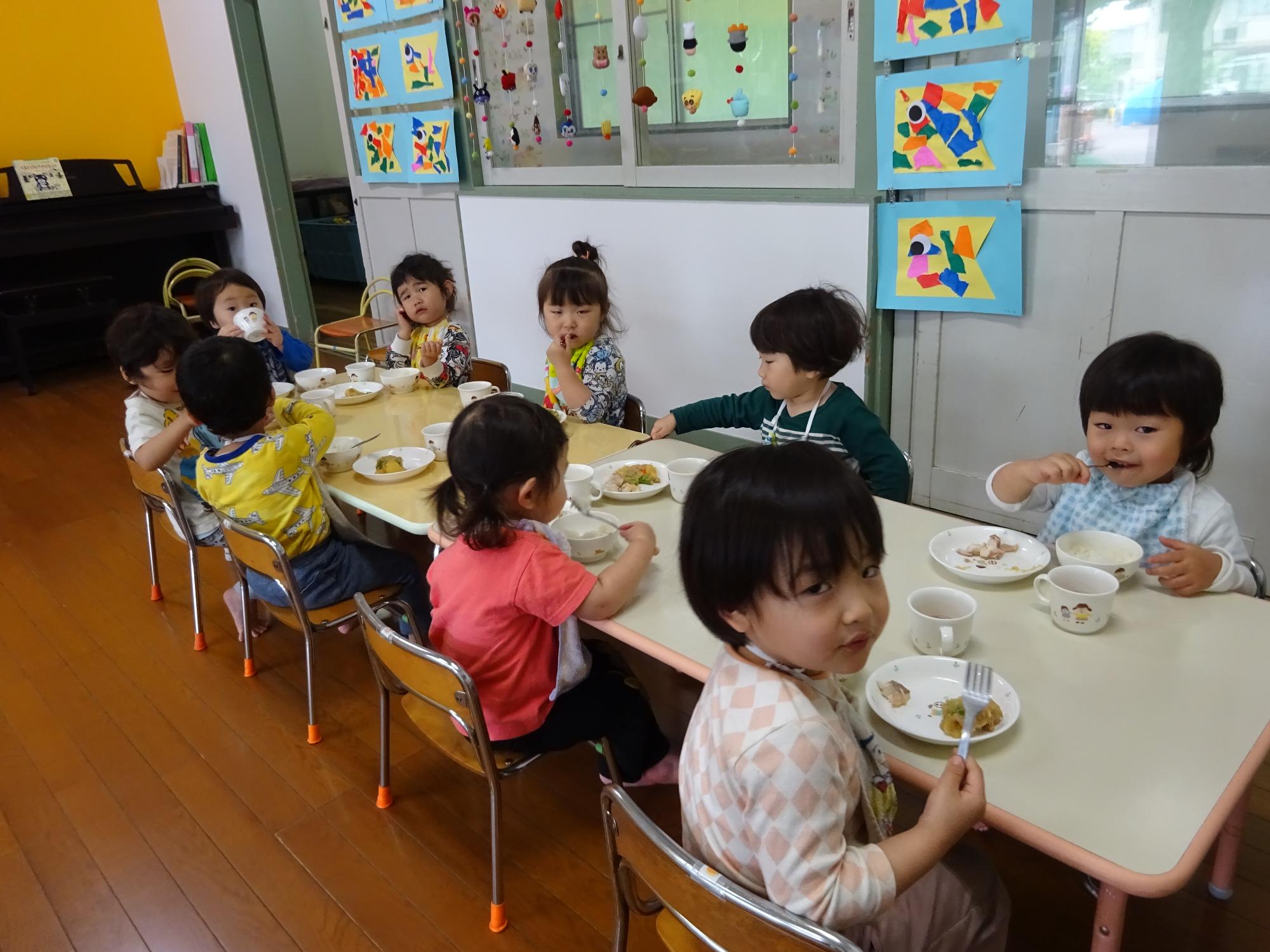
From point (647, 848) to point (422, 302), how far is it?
228cm

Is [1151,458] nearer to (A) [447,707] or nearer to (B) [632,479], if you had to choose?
(B) [632,479]

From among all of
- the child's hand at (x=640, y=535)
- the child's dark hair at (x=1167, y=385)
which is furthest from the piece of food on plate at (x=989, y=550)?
the child's hand at (x=640, y=535)

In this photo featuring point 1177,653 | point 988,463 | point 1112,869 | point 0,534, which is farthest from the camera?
point 0,534

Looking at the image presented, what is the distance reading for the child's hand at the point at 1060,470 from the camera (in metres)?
1.40

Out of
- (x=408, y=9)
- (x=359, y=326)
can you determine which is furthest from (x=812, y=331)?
(x=408, y=9)

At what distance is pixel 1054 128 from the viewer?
240 cm

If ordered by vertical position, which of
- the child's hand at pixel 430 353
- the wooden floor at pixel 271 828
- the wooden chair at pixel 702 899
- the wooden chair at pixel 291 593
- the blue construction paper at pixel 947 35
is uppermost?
the blue construction paper at pixel 947 35

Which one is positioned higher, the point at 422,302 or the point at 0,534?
the point at 422,302

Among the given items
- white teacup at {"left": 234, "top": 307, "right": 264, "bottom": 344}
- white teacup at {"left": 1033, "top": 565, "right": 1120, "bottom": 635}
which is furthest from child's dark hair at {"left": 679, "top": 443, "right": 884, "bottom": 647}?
white teacup at {"left": 234, "top": 307, "right": 264, "bottom": 344}

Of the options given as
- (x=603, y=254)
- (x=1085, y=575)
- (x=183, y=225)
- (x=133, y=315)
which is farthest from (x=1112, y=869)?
(x=183, y=225)

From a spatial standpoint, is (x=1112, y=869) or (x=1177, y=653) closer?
(x=1112, y=869)

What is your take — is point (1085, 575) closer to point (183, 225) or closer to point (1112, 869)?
point (1112, 869)

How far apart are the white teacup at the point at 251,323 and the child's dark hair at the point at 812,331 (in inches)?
63.2

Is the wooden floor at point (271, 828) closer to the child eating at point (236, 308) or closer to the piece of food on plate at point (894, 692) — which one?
the piece of food on plate at point (894, 692)
